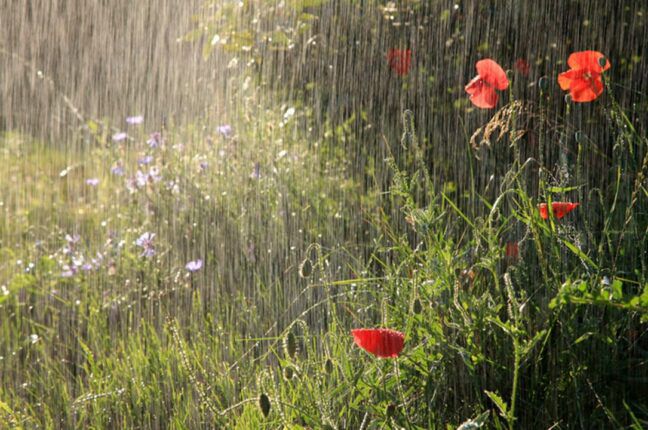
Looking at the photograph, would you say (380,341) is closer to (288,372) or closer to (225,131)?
(288,372)

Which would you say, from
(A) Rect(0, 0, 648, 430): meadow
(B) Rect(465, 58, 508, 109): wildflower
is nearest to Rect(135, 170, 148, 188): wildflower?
(A) Rect(0, 0, 648, 430): meadow

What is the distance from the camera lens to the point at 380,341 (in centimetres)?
166

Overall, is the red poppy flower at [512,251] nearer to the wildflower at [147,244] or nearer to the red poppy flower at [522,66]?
the red poppy flower at [522,66]

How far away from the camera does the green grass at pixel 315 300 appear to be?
6.23 feet

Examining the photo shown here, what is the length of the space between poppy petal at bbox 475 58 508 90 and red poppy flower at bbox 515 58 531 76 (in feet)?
2.83

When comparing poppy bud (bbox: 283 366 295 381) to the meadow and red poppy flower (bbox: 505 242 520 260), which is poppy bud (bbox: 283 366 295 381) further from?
red poppy flower (bbox: 505 242 520 260)

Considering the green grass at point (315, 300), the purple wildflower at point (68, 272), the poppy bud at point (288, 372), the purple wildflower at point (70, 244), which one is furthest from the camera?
the purple wildflower at point (70, 244)

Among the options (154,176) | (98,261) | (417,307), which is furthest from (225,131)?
(417,307)

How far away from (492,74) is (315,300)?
1.02 metres

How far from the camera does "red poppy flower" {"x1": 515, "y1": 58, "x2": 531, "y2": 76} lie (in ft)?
9.64

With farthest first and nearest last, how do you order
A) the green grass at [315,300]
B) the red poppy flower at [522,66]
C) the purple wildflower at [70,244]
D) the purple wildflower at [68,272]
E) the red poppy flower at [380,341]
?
the purple wildflower at [70,244]
the purple wildflower at [68,272]
the red poppy flower at [522,66]
the green grass at [315,300]
the red poppy flower at [380,341]

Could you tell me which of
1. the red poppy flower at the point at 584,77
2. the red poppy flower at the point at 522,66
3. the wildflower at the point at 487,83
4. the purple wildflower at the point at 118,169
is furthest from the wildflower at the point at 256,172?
the red poppy flower at the point at 584,77

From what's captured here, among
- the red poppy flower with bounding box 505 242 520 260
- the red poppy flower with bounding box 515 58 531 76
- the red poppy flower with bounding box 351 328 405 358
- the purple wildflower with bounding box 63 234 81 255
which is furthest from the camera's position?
the purple wildflower with bounding box 63 234 81 255

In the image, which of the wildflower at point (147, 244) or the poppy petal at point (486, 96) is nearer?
the poppy petal at point (486, 96)
